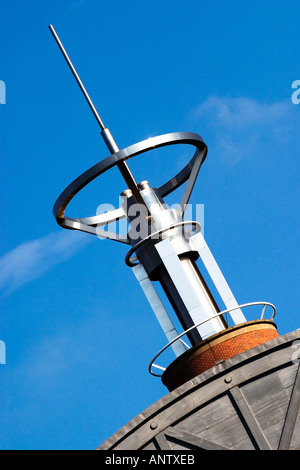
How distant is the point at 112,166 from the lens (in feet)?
84.4

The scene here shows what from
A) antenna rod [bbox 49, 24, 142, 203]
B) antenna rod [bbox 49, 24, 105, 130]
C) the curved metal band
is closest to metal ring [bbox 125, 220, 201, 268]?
the curved metal band

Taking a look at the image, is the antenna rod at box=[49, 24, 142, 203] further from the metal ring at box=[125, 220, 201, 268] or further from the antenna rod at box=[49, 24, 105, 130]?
the metal ring at box=[125, 220, 201, 268]

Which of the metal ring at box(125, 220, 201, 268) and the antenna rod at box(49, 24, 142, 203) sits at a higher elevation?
the antenna rod at box(49, 24, 142, 203)

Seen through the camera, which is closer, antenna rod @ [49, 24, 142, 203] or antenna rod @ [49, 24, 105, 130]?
antenna rod @ [49, 24, 142, 203]

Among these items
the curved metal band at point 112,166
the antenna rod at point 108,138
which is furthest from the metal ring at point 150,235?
the antenna rod at point 108,138

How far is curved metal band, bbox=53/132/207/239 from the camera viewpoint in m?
25.5

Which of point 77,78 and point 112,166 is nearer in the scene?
point 112,166

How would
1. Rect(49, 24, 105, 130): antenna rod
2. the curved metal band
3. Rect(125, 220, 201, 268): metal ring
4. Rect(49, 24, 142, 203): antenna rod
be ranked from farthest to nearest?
1. Rect(49, 24, 105, 130): antenna rod
2. Rect(49, 24, 142, 203): antenna rod
3. Rect(125, 220, 201, 268): metal ring
4. the curved metal band

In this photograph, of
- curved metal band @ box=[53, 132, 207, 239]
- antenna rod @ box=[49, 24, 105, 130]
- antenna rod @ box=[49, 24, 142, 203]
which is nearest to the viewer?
curved metal band @ box=[53, 132, 207, 239]

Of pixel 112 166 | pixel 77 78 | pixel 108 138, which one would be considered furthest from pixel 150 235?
pixel 77 78

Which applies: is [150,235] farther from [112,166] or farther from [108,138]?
[108,138]
